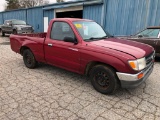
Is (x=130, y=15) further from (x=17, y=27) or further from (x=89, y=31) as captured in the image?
(x=17, y=27)

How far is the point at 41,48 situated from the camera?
4.70 meters

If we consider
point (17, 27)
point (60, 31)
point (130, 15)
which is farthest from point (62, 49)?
point (17, 27)

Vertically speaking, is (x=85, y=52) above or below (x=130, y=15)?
below

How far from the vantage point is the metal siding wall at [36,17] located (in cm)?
1694

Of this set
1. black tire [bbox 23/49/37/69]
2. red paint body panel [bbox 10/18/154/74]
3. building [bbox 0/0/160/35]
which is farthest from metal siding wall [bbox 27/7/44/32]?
red paint body panel [bbox 10/18/154/74]

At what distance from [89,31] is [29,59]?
264 cm

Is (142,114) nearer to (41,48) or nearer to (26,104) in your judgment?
(26,104)

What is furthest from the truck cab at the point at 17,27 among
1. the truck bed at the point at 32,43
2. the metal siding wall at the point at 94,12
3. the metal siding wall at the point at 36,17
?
the truck bed at the point at 32,43

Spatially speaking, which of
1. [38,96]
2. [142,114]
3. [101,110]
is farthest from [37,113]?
[142,114]

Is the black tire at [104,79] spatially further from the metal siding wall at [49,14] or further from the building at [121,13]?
the metal siding wall at [49,14]

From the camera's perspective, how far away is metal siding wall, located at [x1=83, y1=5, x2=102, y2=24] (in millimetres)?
11340

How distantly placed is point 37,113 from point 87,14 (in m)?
10.7

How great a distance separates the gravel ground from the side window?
130 centimetres

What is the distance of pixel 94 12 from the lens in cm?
1164
